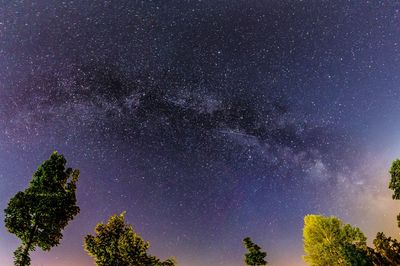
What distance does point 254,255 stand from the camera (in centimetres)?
4300

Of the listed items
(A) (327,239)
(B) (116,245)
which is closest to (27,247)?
(B) (116,245)

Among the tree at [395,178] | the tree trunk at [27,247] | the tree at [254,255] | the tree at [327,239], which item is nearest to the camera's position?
the tree trunk at [27,247]

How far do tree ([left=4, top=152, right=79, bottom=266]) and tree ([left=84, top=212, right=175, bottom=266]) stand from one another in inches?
170

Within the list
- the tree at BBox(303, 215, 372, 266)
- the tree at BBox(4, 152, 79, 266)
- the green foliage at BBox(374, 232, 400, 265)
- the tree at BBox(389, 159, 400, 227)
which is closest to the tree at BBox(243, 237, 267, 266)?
the tree at BBox(303, 215, 372, 266)

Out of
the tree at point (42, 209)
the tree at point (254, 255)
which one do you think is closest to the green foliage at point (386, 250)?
the tree at point (254, 255)

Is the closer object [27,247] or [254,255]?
[27,247]

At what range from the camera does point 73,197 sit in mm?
25547

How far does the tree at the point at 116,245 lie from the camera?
2800 centimetres

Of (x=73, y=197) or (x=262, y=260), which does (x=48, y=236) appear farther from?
(x=262, y=260)

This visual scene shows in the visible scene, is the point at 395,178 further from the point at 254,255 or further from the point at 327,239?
the point at 254,255

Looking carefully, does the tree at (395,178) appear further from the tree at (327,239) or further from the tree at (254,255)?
the tree at (254,255)

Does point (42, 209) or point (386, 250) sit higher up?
point (42, 209)

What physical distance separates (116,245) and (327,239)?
28.5 m

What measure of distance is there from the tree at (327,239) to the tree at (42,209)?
31.8m
